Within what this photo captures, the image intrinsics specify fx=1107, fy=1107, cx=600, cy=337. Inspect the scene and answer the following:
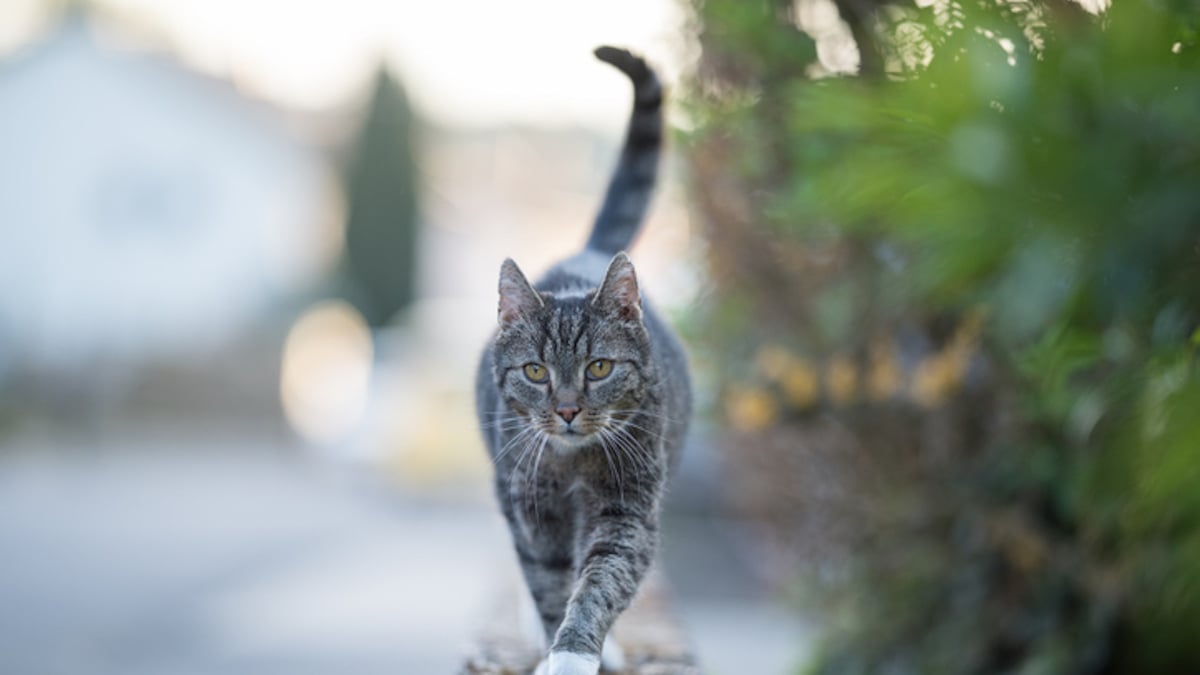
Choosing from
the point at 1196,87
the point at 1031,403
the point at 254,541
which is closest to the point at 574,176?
the point at 254,541

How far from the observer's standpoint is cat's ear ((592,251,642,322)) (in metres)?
1.86

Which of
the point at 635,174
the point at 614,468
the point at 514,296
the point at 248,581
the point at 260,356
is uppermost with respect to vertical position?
the point at 260,356

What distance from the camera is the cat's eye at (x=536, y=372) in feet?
6.32

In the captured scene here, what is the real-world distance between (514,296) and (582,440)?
0.93ft

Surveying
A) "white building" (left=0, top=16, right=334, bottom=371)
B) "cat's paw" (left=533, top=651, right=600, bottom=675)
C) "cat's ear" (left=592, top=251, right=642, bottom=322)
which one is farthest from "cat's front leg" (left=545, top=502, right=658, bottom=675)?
"white building" (left=0, top=16, right=334, bottom=371)

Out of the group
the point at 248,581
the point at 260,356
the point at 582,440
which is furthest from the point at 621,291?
the point at 260,356

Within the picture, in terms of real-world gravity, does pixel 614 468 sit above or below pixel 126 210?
below

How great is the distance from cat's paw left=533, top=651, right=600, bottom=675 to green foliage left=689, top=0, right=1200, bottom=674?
0.82 meters

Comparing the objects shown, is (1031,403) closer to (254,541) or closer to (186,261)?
(254,541)

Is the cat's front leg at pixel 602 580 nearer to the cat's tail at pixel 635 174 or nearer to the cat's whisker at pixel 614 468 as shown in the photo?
the cat's whisker at pixel 614 468

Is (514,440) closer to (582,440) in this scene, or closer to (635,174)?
(582,440)

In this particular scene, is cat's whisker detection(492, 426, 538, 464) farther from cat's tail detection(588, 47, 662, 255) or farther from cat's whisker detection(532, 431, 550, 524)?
cat's tail detection(588, 47, 662, 255)

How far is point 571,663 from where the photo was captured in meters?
1.78

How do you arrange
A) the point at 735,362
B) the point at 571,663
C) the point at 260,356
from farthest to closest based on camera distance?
1. the point at 260,356
2. the point at 735,362
3. the point at 571,663
